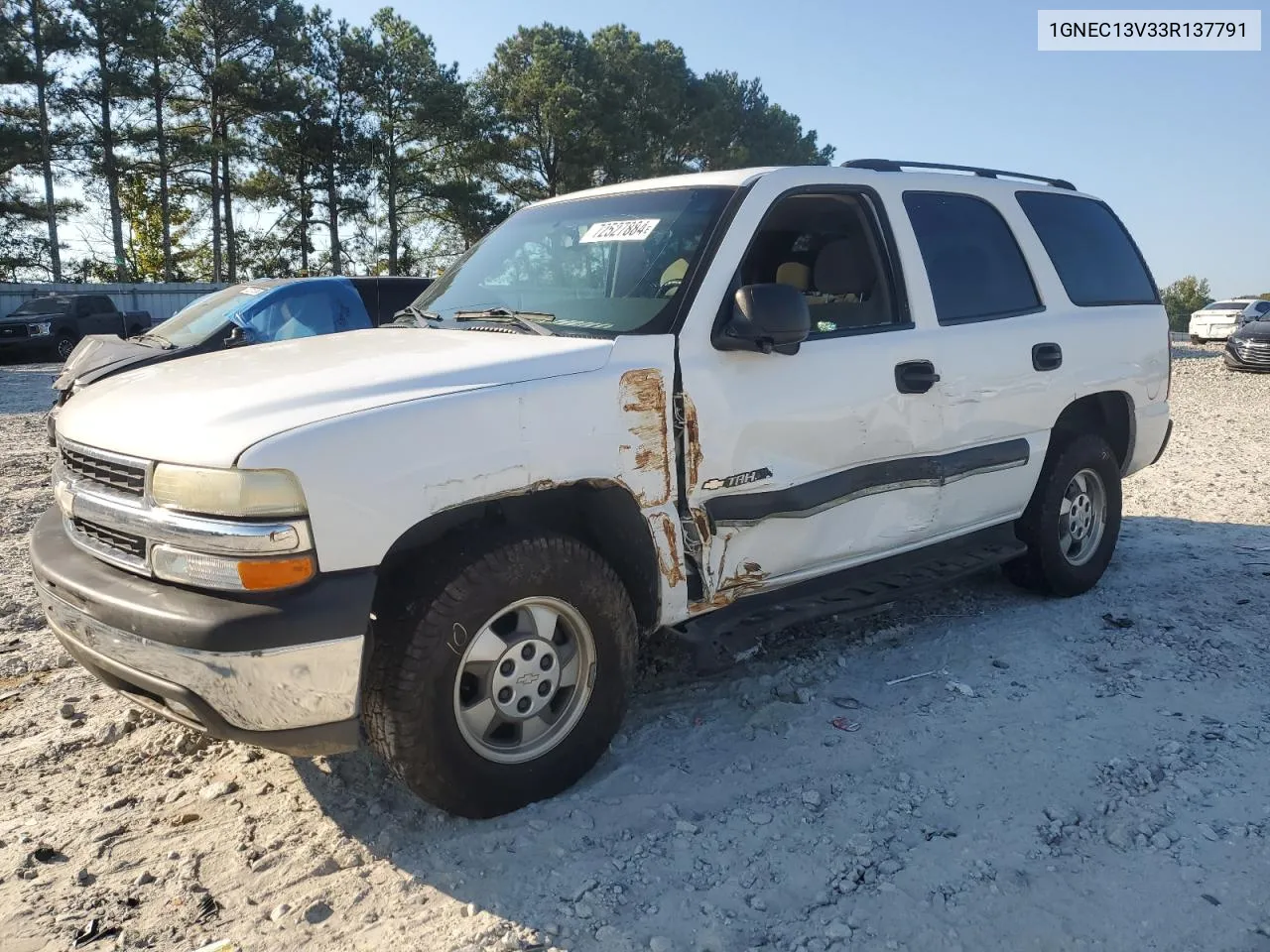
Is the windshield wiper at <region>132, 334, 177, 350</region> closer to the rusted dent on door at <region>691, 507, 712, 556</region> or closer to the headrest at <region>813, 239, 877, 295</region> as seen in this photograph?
the headrest at <region>813, 239, 877, 295</region>

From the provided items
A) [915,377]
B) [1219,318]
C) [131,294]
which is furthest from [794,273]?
[131,294]

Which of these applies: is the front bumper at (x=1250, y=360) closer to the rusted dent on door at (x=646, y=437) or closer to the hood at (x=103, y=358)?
the hood at (x=103, y=358)

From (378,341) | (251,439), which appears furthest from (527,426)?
(378,341)

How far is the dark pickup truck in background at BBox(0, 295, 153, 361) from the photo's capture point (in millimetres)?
21625

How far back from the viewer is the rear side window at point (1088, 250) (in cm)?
483

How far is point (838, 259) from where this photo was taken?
4.03m

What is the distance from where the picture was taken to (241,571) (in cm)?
243

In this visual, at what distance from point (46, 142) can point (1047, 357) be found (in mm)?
35431

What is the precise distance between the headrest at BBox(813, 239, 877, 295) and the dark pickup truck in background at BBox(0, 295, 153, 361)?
2068cm

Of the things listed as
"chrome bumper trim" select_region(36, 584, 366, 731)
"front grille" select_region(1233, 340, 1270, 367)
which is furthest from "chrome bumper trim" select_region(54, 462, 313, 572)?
"front grille" select_region(1233, 340, 1270, 367)

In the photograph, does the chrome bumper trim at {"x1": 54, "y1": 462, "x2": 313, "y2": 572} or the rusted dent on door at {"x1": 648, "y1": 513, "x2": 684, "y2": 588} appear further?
the rusted dent on door at {"x1": 648, "y1": 513, "x2": 684, "y2": 588}

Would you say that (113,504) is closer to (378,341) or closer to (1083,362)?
(378,341)

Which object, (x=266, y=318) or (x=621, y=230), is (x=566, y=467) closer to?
(x=621, y=230)

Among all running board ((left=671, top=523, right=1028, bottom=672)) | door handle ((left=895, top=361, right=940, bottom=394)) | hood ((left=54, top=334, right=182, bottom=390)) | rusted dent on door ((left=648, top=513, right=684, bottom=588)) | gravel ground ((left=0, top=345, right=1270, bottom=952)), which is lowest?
gravel ground ((left=0, top=345, right=1270, bottom=952))
